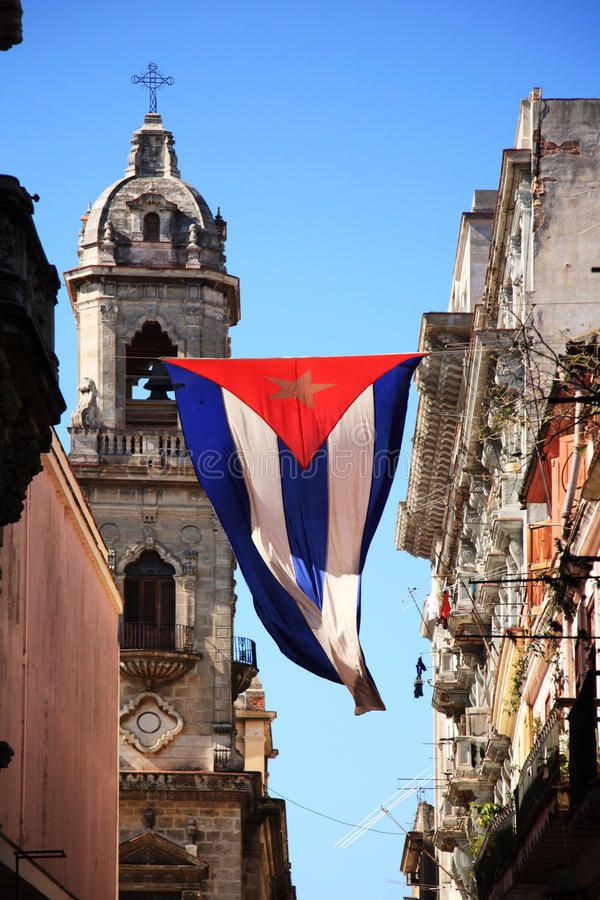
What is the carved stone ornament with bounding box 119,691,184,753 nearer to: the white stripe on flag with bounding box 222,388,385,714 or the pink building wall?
the pink building wall

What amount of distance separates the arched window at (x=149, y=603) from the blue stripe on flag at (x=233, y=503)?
32.9 meters

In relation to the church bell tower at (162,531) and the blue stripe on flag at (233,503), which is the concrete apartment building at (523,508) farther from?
the church bell tower at (162,531)

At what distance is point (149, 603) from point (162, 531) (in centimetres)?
200

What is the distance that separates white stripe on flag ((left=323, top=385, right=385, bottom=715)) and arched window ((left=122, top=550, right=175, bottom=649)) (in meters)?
33.8

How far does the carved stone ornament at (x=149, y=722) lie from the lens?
2315 inches

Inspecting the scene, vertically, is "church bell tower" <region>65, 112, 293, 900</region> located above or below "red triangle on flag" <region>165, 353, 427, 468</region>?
above

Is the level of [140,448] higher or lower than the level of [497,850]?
higher

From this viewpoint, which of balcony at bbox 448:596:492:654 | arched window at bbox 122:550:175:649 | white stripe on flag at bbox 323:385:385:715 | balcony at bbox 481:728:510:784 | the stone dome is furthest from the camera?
the stone dome

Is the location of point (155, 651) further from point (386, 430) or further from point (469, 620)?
point (386, 430)

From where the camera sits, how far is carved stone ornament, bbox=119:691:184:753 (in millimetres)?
58812

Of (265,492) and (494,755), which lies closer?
(265,492)

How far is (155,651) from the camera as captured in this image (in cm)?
5878

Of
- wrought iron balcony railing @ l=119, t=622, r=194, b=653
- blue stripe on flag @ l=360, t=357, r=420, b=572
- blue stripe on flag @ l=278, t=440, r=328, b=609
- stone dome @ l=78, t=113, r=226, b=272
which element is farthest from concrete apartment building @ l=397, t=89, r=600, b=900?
stone dome @ l=78, t=113, r=226, b=272

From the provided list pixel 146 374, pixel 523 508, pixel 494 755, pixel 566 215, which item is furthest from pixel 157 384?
pixel 523 508
